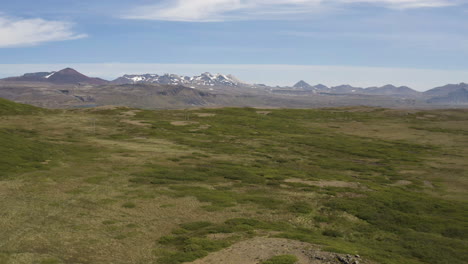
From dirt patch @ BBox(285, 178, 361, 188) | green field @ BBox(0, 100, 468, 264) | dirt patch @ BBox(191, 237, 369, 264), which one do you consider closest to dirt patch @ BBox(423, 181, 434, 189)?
green field @ BBox(0, 100, 468, 264)

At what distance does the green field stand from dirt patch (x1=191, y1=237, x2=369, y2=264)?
1.30m

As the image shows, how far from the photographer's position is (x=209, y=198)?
5078cm

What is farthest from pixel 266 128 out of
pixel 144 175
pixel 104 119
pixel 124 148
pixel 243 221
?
pixel 243 221

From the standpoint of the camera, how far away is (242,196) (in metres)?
53.5

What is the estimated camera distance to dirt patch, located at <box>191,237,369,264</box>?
29641 millimetres

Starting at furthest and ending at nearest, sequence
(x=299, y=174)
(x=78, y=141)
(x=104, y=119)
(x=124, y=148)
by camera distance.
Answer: (x=104, y=119) → (x=78, y=141) → (x=124, y=148) → (x=299, y=174)

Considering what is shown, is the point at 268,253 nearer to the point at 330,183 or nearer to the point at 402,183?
the point at 330,183

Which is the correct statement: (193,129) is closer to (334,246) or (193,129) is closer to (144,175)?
(144,175)

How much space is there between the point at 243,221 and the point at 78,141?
6645 centimetres

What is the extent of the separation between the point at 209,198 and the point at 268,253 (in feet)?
68.2

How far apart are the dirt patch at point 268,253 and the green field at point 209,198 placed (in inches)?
51.3

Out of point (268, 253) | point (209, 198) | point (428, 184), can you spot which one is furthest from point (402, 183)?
point (268, 253)

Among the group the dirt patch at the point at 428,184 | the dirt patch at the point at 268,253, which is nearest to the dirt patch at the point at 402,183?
the dirt patch at the point at 428,184

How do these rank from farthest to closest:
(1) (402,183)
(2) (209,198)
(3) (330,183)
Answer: (1) (402,183) → (3) (330,183) → (2) (209,198)
